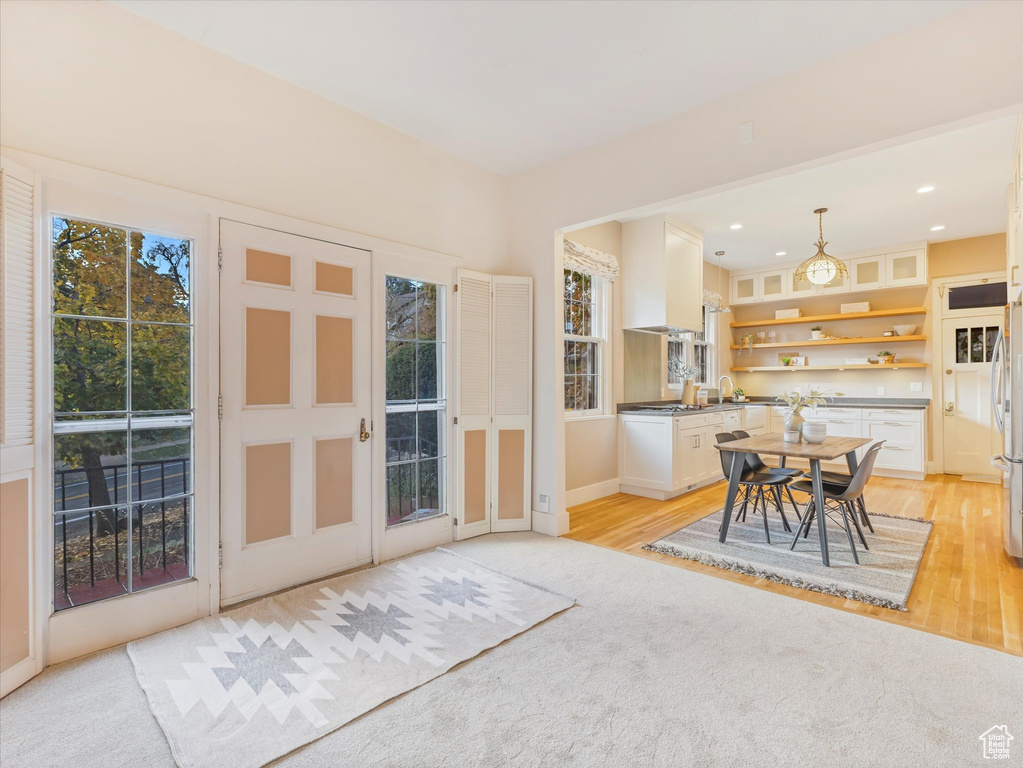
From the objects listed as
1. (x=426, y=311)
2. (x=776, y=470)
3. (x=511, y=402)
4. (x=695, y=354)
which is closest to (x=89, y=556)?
(x=426, y=311)

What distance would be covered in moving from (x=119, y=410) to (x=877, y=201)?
6.25 metres

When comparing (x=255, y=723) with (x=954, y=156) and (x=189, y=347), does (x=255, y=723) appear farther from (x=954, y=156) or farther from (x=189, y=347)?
(x=954, y=156)

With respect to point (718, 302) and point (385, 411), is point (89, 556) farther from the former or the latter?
point (718, 302)

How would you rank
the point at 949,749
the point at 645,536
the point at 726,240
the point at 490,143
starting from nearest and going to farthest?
the point at 949,749, the point at 490,143, the point at 645,536, the point at 726,240

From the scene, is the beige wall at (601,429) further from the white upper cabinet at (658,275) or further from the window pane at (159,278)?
the window pane at (159,278)

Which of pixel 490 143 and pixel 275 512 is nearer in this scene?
pixel 275 512

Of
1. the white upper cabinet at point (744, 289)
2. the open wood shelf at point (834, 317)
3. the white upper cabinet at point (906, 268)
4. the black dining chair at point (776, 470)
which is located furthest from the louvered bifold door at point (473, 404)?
the white upper cabinet at point (906, 268)

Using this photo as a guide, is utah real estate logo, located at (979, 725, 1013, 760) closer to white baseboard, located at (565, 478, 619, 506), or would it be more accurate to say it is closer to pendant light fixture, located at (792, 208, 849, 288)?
white baseboard, located at (565, 478, 619, 506)

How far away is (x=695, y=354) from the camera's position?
280 inches

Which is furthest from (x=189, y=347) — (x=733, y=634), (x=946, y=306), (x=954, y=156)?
(x=946, y=306)

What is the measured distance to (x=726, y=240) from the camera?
20.5ft

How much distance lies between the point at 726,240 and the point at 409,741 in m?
6.22

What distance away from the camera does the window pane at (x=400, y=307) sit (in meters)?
3.50

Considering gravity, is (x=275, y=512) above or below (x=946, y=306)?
below
